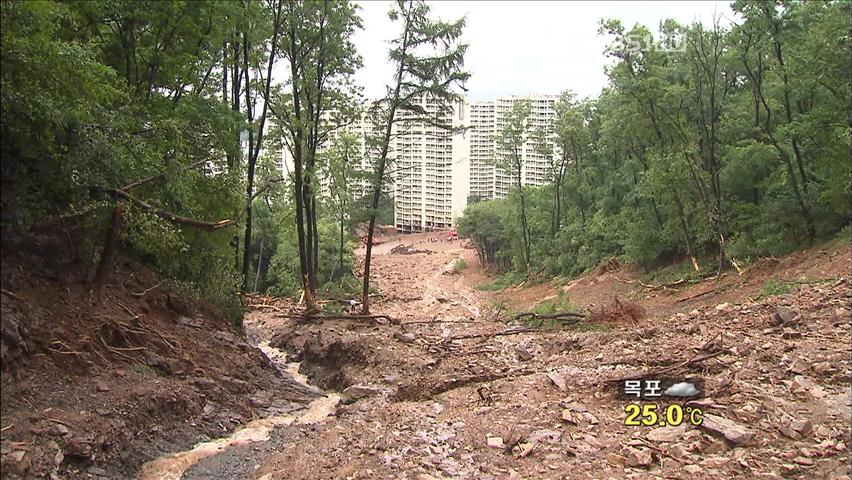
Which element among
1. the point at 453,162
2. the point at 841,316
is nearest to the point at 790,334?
the point at 841,316

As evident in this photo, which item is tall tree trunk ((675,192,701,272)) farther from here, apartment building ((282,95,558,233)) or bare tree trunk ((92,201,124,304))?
bare tree trunk ((92,201,124,304))

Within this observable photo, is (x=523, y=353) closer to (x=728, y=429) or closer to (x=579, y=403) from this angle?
(x=579, y=403)

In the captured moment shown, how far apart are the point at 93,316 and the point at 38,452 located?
2723 mm

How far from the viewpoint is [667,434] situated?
5.11m

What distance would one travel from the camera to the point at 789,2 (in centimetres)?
1434

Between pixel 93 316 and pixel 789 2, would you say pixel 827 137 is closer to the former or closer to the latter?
pixel 789 2

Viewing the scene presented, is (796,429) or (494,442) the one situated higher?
(796,429)

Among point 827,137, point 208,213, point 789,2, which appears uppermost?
point 789,2

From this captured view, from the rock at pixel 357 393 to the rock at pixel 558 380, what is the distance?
2831mm

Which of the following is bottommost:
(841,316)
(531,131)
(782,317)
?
(782,317)

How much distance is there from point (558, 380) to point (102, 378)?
5.71m

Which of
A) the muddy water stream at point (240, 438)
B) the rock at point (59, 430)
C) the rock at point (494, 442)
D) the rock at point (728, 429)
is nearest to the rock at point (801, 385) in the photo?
the rock at point (728, 429)

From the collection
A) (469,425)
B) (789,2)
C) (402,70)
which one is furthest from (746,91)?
(469,425)

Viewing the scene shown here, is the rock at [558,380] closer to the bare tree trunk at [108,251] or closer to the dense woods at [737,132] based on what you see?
the bare tree trunk at [108,251]
